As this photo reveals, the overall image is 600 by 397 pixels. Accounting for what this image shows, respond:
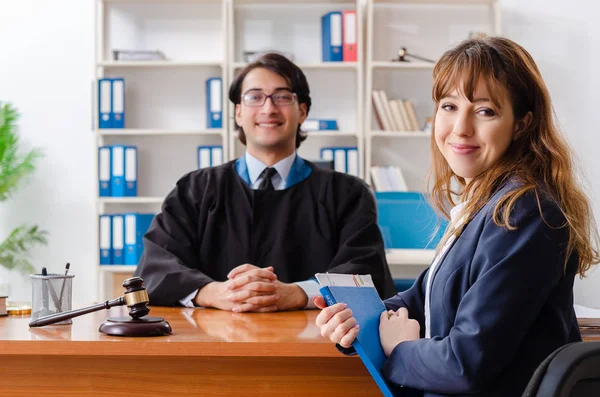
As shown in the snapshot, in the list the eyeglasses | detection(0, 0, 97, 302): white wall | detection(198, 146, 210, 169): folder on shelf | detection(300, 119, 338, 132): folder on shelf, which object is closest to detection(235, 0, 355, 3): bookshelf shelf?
detection(300, 119, 338, 132): folder on shelf

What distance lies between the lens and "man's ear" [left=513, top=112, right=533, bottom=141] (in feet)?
4.39

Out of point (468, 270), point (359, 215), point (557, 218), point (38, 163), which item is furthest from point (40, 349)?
point (38, 163)

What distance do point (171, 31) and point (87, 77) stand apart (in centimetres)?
67

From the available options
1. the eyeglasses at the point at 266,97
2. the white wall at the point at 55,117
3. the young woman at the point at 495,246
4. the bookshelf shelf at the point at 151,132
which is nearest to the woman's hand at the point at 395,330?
the young woman at the point at 495,246

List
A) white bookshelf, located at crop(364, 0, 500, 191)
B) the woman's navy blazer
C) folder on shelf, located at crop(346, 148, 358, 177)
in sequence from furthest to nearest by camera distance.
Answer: white bookshelf, located at crop(364, 0, 500, 191)
folder on shelf, located at crop(346, 148, 358, 177)
the woman's navy blazer

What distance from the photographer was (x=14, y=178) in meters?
5.02

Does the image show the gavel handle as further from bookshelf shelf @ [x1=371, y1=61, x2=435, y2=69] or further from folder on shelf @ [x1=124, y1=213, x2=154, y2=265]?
bookshelf shelf @ [x1=371, y1=61, x2=435, y2=69]

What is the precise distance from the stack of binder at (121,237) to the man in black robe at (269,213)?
255cm

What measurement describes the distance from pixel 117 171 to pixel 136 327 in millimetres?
3604

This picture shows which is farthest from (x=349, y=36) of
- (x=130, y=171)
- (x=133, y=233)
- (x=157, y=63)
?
(x=133, y=233)

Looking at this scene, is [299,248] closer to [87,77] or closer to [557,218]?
[557,218]

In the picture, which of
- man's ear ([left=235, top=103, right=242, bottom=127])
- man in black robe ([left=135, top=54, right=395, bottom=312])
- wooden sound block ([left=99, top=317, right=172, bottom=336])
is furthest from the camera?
man's ear ([left=235, top=103, right=242, bottom=127])

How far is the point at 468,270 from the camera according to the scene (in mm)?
1237

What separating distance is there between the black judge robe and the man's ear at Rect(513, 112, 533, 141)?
3.19ft
